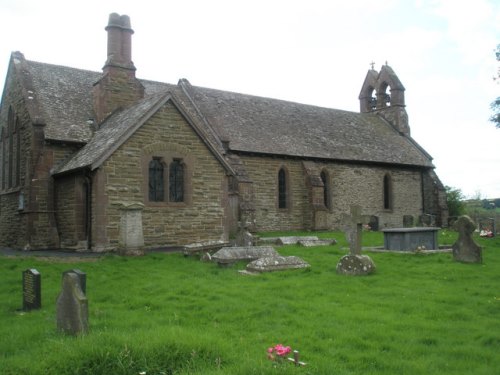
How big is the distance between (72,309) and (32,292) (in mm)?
2584

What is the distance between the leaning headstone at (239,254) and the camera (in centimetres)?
1380

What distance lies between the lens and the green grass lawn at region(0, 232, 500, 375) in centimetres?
598

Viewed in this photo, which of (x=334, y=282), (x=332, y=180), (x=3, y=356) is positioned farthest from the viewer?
(x=332, y=180)

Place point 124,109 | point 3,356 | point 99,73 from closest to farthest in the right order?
point 3,356 < point 124,109 < point 99,73

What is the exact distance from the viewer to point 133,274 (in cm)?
1270

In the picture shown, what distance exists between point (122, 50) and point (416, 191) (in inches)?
930

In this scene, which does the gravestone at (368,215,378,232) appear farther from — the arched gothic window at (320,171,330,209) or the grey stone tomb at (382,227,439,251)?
the grey stone tomb at (382,227,439,251)

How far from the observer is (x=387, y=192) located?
35000mm

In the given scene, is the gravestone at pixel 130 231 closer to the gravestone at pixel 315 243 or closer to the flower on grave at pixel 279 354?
the gravestone at pixel 315 243

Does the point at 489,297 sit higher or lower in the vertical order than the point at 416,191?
lower

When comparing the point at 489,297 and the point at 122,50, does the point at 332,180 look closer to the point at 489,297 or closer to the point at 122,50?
the point at 122,50

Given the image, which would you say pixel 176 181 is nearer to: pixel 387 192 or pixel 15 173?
pixel 15 173

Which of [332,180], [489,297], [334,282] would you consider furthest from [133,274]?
[332,180]

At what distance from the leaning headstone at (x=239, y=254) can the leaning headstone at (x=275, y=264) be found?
1.32 feet
